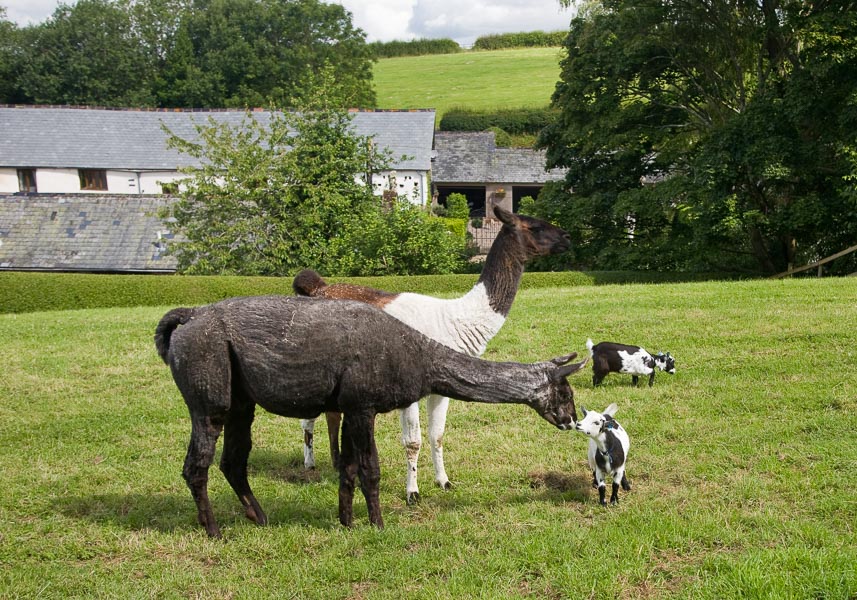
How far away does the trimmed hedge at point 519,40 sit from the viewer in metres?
113

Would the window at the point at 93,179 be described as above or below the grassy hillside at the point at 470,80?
below

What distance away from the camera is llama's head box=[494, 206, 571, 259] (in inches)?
298

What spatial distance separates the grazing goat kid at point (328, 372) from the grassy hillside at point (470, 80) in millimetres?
74940

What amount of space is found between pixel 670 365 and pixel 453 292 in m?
10.5

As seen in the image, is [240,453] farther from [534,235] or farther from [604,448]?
[534,235]

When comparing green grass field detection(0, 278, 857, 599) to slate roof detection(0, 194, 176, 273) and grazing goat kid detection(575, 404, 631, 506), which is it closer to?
grazing goat kid detection(575, 404, 631, 506)

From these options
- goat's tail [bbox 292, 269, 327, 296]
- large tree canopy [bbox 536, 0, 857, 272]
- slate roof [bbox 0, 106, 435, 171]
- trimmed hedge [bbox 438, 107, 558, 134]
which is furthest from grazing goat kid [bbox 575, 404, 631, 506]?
trimmed hedge [bbox 438, 107, 558, 134]

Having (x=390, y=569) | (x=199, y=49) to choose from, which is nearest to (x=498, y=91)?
(x=199, y=49)

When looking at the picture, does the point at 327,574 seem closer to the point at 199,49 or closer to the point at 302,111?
the point at 302,111

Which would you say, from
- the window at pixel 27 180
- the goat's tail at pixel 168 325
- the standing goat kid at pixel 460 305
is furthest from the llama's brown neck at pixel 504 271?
the window at pixel 27 180

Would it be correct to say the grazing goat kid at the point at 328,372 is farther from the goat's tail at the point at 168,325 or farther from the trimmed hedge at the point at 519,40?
the trimmed hedge at the point at 519,40

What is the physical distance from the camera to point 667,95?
25.6 metres

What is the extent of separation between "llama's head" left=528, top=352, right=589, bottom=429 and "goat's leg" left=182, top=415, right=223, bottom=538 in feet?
8.40

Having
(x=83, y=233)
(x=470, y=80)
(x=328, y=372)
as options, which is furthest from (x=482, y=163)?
(x=328, y=372)
